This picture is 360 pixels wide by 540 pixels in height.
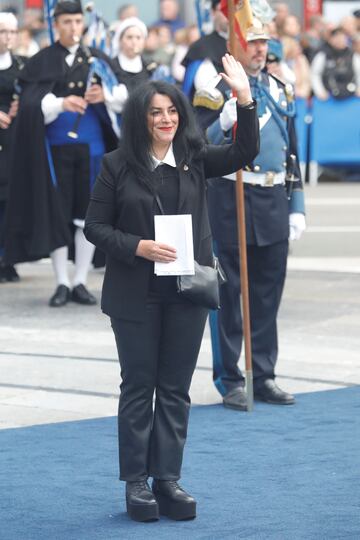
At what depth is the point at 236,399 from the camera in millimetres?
7918

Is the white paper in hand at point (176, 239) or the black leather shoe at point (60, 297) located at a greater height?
the white paper in hand at point (176, 239)

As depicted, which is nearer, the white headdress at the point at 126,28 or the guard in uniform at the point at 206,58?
the guard in uniform at the point at 206,58

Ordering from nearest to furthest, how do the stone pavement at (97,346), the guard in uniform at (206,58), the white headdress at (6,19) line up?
the stone pavement at (97,346)
the guard in uniform at (206,58)
the white headdress at (6,19)

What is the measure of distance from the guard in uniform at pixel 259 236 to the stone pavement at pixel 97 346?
1.04ft

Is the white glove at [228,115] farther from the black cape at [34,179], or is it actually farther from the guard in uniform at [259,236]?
the black cape at [34,179]

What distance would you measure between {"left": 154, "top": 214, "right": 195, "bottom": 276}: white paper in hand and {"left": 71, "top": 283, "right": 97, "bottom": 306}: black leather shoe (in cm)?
542

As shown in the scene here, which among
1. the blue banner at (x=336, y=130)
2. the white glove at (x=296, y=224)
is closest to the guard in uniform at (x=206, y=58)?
the white glove at (x=296, y=224)

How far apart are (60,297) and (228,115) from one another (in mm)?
4028

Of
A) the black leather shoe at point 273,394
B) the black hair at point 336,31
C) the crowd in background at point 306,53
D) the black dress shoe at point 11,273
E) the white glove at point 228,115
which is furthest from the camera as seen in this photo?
the black hair at point 336,31

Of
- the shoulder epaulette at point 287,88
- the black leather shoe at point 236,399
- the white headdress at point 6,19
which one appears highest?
the white headdress at point 6,19

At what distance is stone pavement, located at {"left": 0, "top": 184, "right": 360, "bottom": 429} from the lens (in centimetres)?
817

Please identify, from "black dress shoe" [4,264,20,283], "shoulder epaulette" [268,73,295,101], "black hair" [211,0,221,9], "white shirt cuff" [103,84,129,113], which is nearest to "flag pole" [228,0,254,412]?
"shoulder epaulette" [268,73,295,101]

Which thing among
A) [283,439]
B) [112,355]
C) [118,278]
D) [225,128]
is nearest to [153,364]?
[118,278]

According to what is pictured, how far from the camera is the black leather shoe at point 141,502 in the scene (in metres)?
5.90
